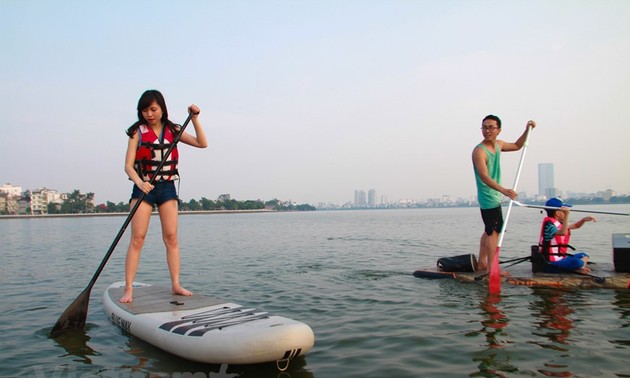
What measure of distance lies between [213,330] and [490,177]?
5.69 meters

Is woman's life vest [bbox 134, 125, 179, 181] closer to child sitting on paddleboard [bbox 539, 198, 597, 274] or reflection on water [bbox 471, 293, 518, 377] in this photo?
reflection on water [bbox 471, 293, 518, 377]

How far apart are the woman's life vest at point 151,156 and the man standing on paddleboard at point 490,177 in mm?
5056

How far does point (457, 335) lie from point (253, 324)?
2.50 metres

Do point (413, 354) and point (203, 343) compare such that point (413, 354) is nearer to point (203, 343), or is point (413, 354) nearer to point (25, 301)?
point (203, 343)

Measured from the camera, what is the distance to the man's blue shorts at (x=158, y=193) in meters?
5.98

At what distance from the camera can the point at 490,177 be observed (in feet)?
26.9

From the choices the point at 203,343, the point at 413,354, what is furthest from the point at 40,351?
the point at 413,354

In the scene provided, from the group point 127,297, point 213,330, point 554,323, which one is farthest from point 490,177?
point 127,297

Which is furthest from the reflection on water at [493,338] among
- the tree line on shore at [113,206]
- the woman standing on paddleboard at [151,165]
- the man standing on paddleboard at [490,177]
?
the tree line on shore at [113,206]

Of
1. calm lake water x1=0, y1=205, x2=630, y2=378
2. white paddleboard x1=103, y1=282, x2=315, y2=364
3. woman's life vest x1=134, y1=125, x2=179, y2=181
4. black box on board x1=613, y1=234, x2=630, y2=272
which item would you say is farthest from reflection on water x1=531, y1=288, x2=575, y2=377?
woman's life vest x1=134, y1=125, x2=179, y2=181

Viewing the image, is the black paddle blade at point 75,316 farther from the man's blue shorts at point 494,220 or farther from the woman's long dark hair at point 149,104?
the man's blue shorts at point 494,220

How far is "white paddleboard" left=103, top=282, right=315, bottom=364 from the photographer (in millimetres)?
4031

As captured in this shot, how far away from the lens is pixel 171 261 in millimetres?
6297

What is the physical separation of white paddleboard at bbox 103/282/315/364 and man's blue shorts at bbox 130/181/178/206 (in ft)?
4.13
